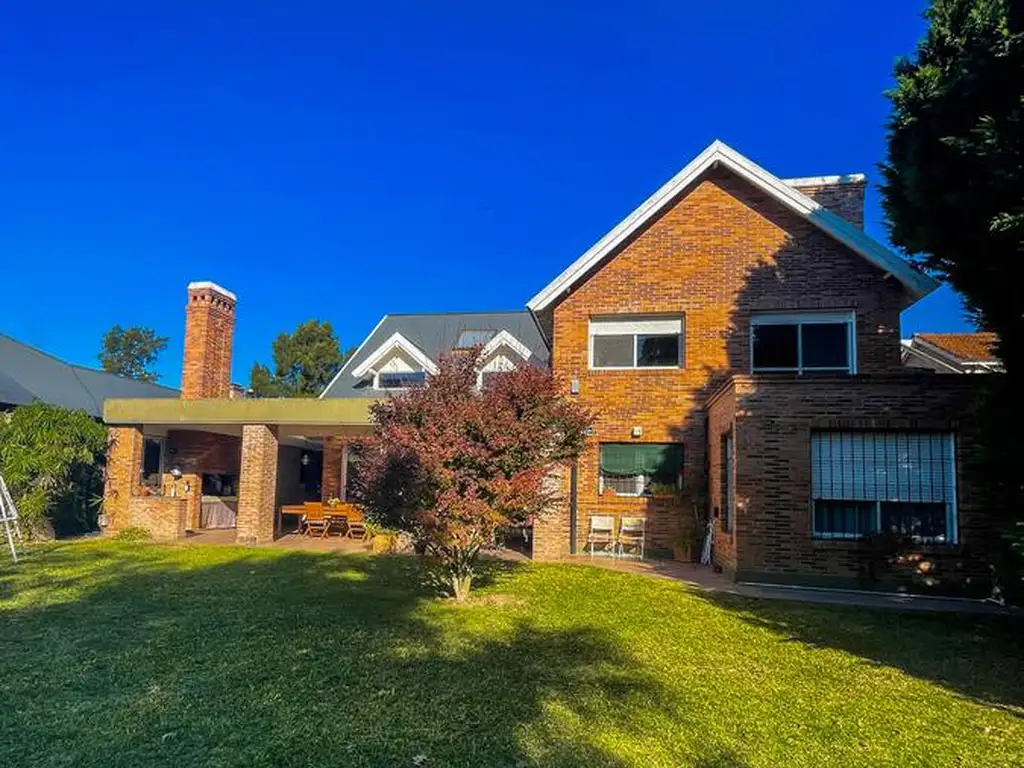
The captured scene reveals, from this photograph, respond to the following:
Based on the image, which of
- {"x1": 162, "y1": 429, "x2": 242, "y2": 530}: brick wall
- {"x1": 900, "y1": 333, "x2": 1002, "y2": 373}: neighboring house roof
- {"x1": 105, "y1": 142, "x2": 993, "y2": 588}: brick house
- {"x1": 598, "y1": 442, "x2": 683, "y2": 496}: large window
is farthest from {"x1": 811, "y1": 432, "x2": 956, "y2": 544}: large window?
{"x1": 162, "y1": 429, "x2": 242, "y2": 530}: brick wall

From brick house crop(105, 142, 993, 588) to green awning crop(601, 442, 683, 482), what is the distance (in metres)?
0.05

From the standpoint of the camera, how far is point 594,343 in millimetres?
16281

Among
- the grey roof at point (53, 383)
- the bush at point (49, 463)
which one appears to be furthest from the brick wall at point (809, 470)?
the grey roof at point (53, 383)

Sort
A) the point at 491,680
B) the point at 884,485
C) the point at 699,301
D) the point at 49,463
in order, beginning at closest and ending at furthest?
1. the point at 491,680
2. the point at 884,485
3. the point at 699,301
4. the point at 49,463

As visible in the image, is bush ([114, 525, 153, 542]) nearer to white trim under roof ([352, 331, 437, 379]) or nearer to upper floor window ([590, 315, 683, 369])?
white trim under roof ([352, 331, 437, 379])

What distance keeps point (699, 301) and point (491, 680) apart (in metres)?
11.5

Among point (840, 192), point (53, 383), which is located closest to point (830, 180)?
point (840, 192)

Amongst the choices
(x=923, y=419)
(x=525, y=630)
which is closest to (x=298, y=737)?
(x=525, y=630)

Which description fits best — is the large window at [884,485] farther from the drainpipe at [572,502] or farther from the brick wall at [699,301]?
A: the drainpipe at [572,502]

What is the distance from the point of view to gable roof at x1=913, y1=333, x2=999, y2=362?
2039 cm

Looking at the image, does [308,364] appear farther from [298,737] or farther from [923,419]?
[298,737]

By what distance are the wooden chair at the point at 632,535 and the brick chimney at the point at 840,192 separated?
8.95 metres

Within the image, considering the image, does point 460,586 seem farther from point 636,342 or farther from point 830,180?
point 830,180

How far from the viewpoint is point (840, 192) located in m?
16.7
